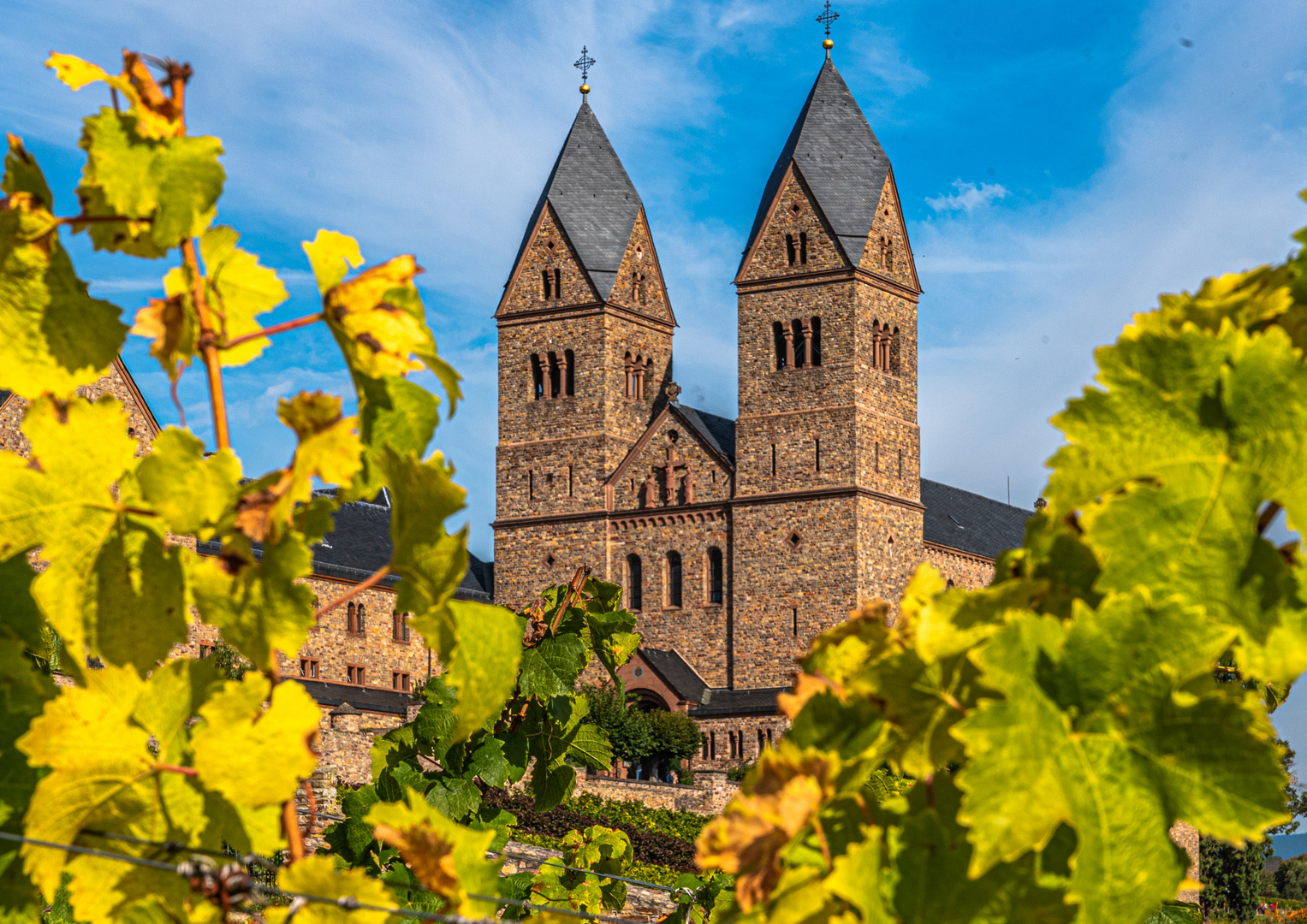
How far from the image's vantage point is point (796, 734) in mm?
1479

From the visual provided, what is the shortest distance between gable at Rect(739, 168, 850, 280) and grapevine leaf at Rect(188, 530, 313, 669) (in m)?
48.3

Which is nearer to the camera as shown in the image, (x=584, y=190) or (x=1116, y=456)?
(x=1116, y=456)

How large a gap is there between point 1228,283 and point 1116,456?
0.77ft

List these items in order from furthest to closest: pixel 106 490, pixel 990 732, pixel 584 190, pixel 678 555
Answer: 1. pixel 584 190
2. pixel 678 555
3. pixel 106 490
4. pixel 990 732

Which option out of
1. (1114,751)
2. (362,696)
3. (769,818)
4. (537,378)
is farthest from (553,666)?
(537,378)

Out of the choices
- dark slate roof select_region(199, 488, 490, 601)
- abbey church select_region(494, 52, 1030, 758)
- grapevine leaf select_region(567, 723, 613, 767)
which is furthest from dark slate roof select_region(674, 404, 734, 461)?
grapevine leaf select_region(567, 723, 613, 767)

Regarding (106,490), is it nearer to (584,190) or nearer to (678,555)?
(678,555)

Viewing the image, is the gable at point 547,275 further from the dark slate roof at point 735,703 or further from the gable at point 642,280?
the dark slate roof at point 735,703

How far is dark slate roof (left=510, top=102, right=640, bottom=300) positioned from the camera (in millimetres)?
53531

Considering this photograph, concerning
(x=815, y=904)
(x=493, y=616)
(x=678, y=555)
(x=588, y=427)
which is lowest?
(x=815, y=904)

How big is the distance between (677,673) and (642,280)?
14.2 meters

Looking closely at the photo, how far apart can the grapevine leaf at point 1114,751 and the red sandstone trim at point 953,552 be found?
166ft

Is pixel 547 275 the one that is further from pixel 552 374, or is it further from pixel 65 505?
pixel 65 505

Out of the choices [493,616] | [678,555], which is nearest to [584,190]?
[678,555]
